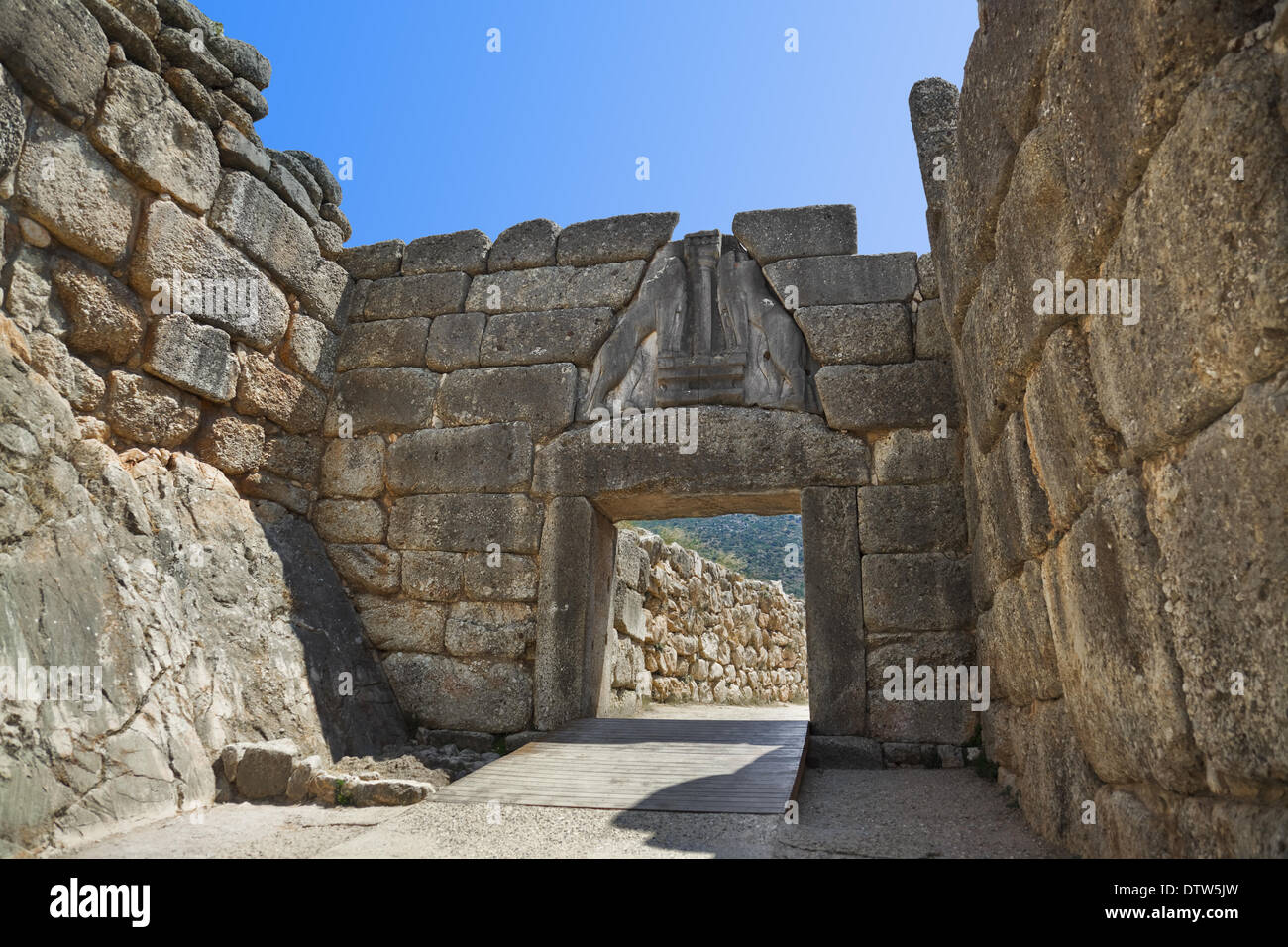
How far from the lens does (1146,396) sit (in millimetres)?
1941

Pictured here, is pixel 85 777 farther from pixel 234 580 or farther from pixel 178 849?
pixel 234 580

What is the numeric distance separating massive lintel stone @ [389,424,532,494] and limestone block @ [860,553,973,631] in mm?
2427

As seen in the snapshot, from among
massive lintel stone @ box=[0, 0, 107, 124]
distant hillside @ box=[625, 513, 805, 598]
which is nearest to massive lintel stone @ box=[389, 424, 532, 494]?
massive lintel stone @ box=[0, 0, 107, 124]

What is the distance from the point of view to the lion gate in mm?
5234

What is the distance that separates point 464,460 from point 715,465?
1820 millimetres

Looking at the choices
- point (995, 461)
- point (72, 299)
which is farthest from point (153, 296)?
point (995, 461)

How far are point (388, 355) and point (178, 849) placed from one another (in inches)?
160

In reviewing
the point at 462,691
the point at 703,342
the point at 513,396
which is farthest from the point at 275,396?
the point at 703,342

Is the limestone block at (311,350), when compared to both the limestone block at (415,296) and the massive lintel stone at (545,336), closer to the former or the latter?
the limestone block at (415,296)

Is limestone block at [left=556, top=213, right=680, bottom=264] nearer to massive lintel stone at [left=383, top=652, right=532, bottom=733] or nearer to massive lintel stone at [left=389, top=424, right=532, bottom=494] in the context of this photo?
massive lintel stone at [left=389, top=424, right=532, bottom=494]

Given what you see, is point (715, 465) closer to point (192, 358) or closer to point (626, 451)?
point (626, 451)

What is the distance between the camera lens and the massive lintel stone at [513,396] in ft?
19.6

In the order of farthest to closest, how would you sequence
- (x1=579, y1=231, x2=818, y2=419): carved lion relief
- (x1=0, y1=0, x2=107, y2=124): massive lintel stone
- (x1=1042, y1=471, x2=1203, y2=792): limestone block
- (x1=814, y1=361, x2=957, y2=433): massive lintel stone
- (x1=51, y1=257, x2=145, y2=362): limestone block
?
(x1=579, y1=231, x2=818, y2=419): carved lion relief
(x1=814, y1=361, x2=957, y2=433): massive lintel stone
(x1=51, y1=257, x2=145, y2=362): limestone block
(x1=0, y1=0, x2=107, y2=124): massive lintel stone
(x1=1042, y1=471, x2=1203, y2=792): limestone block
